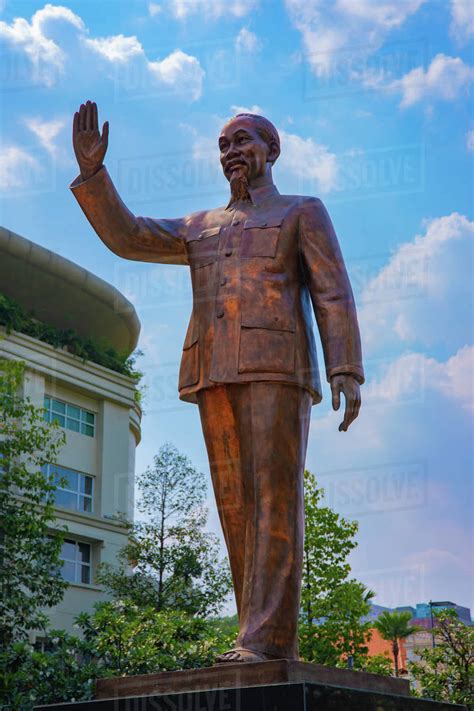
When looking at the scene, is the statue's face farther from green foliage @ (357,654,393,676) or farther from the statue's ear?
green foliage @ (357,654,393,676)

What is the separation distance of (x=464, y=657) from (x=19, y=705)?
23.1ft

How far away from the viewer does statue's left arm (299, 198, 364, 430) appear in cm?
453

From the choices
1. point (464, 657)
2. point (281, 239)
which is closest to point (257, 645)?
point (281, 239)

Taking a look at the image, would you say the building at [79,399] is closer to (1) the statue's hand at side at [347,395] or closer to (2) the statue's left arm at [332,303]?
(2) the statue's left arm at [332,303]

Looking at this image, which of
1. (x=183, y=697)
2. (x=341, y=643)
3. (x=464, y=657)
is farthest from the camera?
(x=341, y=643)

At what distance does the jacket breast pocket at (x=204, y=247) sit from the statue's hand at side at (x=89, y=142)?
2.14 feet

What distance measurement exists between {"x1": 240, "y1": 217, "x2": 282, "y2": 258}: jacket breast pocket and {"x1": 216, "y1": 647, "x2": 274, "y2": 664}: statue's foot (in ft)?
6.38

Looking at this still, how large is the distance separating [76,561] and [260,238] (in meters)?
24.9

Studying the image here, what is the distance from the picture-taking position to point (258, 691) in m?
3.58

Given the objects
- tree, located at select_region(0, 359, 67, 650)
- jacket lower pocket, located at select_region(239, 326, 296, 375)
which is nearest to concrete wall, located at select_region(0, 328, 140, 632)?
tree, located at select_region(0, 359, 67, 650)

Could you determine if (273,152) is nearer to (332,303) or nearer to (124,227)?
(124,227)

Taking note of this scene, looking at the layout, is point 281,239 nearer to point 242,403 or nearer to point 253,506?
point 242,403

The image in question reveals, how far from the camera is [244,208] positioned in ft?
16.6

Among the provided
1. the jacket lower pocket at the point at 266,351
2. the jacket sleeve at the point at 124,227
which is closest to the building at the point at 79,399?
the jacket sleeve at the point at 124,227
